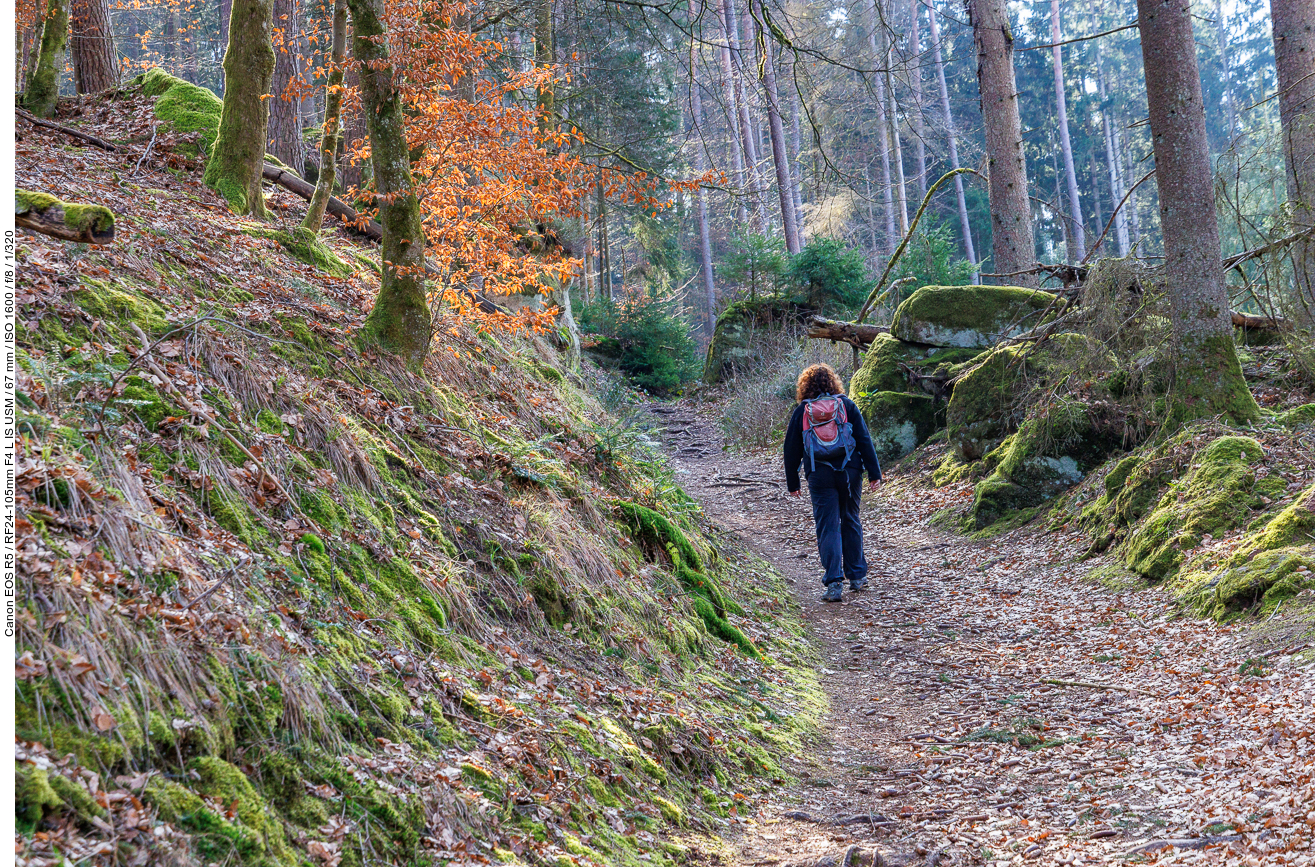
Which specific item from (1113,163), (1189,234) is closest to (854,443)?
(1189,234)

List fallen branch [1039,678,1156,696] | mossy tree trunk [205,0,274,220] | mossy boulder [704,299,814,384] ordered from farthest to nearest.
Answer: mossy boulder [704,299,814,384], mossy tree trunk [205,0,274,220], fallen branch [1039,678,1156,696]

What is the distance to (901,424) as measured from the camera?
13102 mm

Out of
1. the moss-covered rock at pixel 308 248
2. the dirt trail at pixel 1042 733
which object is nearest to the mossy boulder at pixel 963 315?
the dirt trail at pixel 1042 733

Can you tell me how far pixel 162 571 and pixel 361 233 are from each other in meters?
8.17

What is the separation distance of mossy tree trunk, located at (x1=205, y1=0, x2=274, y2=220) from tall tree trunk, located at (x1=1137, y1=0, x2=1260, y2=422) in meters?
8.31

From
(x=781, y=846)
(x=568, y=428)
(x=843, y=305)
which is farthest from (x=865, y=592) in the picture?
(x=843, y=305)

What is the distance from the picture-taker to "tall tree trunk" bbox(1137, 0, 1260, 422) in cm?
789

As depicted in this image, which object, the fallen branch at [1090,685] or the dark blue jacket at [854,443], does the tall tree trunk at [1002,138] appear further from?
the fallen branch at [1090,685]

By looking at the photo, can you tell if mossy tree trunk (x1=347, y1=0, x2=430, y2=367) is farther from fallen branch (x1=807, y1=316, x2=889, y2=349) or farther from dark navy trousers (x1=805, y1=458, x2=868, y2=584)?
fallen branch (x1=807, y1=316, x2=889, y2=349)

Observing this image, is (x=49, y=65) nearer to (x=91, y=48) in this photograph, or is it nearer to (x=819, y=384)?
(x=91, y=48)

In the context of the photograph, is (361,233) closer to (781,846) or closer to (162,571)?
(162,571)

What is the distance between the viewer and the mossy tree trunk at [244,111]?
24.9 feet

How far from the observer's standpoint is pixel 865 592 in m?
8.34

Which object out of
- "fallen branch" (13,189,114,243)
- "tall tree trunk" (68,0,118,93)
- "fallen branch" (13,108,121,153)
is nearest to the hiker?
"fallen branch" (13,189,114,243)
